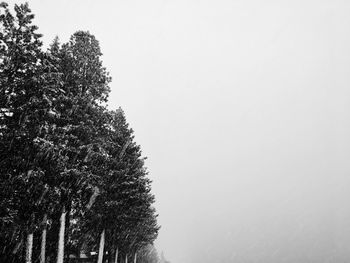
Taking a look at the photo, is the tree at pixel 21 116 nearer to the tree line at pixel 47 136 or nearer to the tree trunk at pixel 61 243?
the tree line at pixel 47 136

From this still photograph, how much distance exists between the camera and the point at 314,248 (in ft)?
580

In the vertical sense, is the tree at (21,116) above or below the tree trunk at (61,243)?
above

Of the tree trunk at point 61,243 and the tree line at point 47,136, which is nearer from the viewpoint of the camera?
the tree line at point 47,136

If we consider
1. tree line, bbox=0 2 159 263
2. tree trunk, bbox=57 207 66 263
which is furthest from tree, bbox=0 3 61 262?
tree trunk, bbox=57 207 66 263

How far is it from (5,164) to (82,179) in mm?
4748

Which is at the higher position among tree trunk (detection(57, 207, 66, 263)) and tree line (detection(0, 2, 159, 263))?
tree line (detection(0, 2, 159, 263))

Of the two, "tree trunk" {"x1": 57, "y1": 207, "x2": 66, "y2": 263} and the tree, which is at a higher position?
the tree

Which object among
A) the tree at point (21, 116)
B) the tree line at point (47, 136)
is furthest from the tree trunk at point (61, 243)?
the tree at point (21, 116)

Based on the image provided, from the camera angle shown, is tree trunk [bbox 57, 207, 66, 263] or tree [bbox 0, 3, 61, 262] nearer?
tree [bbox 0, 3, 61, 262]

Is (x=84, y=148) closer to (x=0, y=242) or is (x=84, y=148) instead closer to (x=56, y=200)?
(x=56, y=200)

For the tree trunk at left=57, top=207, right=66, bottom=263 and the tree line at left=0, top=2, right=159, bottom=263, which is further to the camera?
the tree trunk at left=57, top=207, right=66, bottom=263

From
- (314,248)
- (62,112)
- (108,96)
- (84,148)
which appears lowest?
(314,248)

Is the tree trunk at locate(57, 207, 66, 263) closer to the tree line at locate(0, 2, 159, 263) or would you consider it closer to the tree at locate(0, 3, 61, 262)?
the tree line at locate(0, 2, 159, 263)

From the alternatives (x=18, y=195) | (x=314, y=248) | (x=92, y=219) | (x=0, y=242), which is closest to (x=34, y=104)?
(x=18, y=195)
